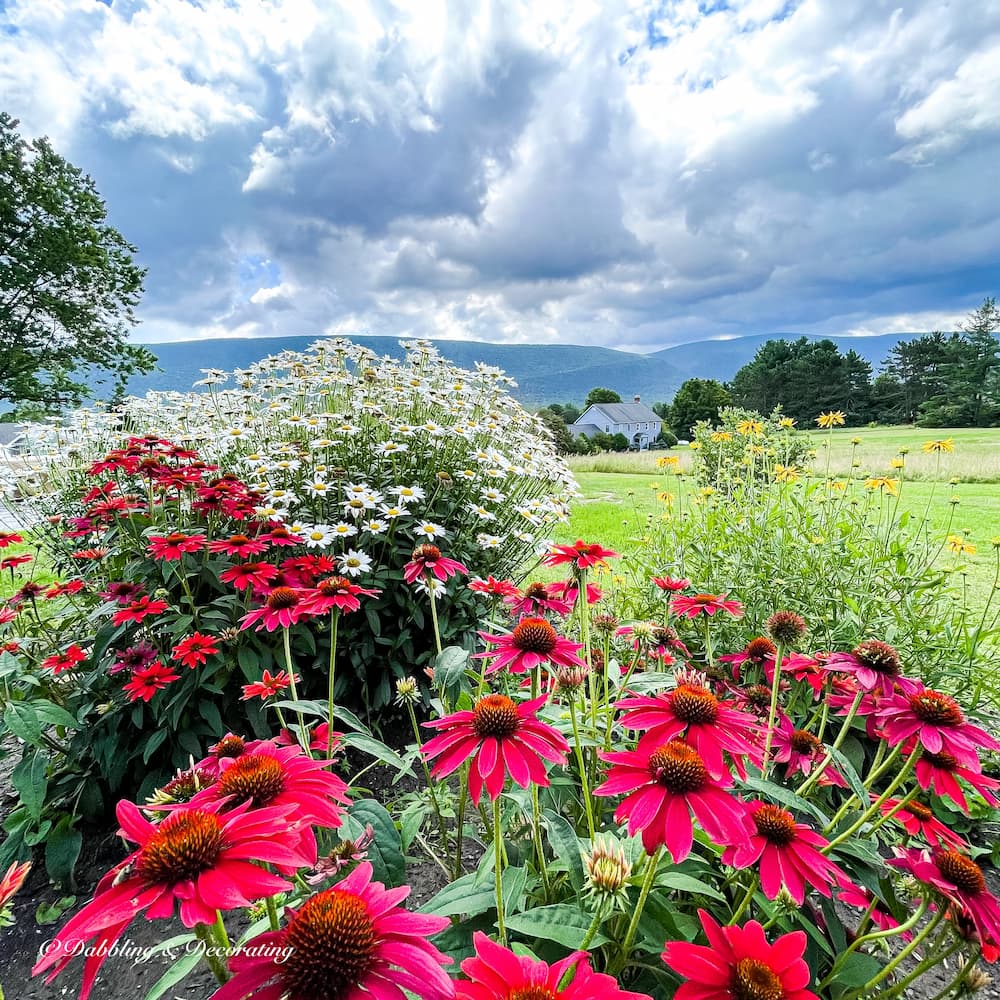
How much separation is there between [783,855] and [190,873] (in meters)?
0.68

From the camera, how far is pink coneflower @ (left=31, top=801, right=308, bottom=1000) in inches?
16.0

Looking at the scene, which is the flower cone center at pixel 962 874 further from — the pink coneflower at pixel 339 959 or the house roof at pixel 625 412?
the house roof at pixel 625 412

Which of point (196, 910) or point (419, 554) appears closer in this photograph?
point (196, 910)

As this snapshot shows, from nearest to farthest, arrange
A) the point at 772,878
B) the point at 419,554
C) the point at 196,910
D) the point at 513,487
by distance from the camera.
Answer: the point at 196,910 → the point at 772,878 → the point at 419,554 → the point at 513,487

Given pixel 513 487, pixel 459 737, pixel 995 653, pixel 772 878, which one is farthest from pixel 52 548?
pixel 995 653

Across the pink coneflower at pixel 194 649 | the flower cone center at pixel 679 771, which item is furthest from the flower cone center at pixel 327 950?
the pink coneflower at pixel 194 649

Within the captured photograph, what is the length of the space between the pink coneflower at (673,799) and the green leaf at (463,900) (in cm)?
23

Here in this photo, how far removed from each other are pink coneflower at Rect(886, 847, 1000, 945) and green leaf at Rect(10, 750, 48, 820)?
198cm

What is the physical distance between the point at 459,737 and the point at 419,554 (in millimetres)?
675

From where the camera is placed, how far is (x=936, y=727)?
2.55ft

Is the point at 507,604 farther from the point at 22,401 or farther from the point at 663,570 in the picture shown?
the point at 22,401

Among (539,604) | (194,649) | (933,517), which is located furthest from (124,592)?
(933,517)

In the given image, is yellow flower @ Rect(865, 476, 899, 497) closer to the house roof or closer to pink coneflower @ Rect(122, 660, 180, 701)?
pink coneflower @ Rect(122, 660, 180, 701)

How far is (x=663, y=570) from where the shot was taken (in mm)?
2732
